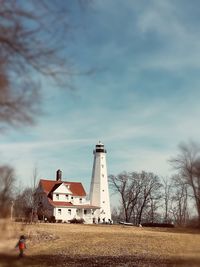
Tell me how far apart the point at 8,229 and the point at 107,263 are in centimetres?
813

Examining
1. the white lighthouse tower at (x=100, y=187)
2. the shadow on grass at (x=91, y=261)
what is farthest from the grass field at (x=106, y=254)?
the white lighthouse tower at (x=100, y=187)

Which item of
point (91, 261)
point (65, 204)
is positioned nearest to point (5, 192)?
point (91, 261)

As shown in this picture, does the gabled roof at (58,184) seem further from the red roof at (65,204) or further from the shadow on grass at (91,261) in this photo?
the shadow on grass at (91,261)

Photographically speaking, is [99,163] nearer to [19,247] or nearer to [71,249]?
[71,249]

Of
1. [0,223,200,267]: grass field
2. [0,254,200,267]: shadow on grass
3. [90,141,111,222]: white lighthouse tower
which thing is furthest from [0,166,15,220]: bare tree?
[90,141,111,222]: white lighthouse tower

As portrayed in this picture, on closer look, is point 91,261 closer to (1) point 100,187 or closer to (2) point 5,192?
(2) point 5,192

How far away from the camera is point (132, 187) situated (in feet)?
205

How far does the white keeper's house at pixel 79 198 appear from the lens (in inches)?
2183

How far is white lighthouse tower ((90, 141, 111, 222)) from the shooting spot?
193 ft

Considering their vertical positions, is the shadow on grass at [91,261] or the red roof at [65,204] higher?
the red roof at [65,204]

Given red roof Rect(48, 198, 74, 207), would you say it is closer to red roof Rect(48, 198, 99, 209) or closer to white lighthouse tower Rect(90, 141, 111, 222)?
red roof Rect(48, 198, 99, 209)

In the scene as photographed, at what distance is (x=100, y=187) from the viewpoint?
60.2m

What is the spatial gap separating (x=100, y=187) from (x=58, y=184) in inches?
233

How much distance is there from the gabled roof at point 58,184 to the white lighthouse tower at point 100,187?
188 centimetres
